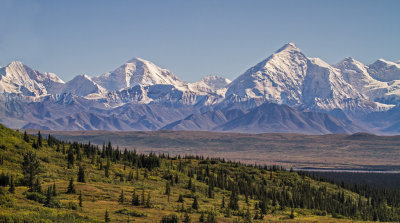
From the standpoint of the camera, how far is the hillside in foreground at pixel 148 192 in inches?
2987

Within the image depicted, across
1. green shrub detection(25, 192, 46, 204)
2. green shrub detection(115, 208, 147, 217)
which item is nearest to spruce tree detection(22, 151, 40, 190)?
green shrub detection(25, 192, 46, 204)

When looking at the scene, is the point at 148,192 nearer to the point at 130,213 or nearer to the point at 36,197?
the point at 130,213

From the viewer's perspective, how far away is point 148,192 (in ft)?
349

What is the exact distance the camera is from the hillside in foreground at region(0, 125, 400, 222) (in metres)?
75.9

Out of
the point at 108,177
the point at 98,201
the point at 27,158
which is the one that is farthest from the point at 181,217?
the point at 108,177

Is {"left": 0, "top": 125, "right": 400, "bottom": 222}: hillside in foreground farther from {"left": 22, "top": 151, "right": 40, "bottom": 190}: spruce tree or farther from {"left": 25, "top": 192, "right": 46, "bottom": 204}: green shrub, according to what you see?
{"left": 25, "top": 192, "right": 46, "bottom": 204}: green shrub

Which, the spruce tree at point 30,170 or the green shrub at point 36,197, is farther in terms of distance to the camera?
the spruce tree at point 30,170

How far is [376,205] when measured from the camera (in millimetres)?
153875

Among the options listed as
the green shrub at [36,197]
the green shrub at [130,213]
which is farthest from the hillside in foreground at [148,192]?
the green shrub at [36,197]

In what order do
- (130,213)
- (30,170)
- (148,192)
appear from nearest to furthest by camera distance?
(130,213), (30,170), (148,192)

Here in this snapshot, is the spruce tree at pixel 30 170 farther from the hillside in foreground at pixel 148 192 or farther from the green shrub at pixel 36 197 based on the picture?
the green shrub at pixel 36 197

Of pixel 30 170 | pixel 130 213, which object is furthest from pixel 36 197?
pixel 130 213

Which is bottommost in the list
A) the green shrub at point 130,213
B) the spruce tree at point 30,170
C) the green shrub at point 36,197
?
the green shrub at point 130,213

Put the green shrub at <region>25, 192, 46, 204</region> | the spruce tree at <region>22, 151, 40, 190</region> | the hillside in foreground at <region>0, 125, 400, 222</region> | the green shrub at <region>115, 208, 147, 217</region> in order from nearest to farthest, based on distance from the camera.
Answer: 1. the hillside in foreground at <region>0, 125, 400, 222</region>
2. the green shrub at <region>25, 192, 46, 204</region>
3. the green shrub at <region>115, 208, 147, 217</region>
4. the spruce tree at <region>22, 151, 40, 190</region>
